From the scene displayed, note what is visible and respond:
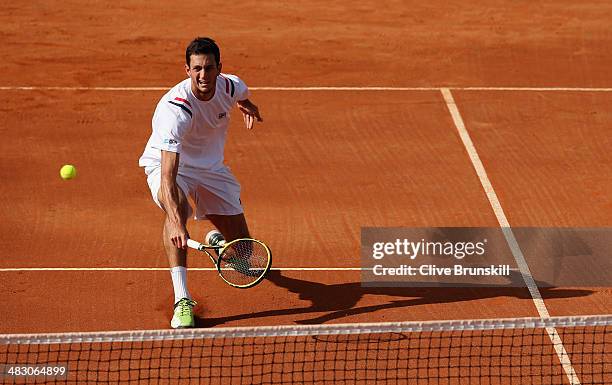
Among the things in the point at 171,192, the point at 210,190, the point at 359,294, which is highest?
the point at 210,190

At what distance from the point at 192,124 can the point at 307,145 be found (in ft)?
14.8

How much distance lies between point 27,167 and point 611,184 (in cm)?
719

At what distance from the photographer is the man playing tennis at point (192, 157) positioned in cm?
940

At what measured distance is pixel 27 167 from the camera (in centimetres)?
1341

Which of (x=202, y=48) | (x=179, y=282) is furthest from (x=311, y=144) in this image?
(x=202, y=48)

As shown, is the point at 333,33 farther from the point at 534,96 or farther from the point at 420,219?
the point at 420,219

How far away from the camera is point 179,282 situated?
9.79m

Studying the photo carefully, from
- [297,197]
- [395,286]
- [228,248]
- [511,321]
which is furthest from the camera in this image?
[297,197]

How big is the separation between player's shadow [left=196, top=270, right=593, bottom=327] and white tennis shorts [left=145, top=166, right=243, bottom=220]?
923 millimetres

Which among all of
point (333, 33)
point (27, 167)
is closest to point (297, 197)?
point (27, 167)

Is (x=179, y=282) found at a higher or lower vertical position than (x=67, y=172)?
lower

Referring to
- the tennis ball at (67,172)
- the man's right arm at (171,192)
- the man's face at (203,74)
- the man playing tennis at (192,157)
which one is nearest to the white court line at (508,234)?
the man playing tennis at (192,157)

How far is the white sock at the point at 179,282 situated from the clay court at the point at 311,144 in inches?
12.1

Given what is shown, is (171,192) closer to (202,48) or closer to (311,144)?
(202,48)
